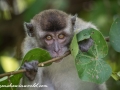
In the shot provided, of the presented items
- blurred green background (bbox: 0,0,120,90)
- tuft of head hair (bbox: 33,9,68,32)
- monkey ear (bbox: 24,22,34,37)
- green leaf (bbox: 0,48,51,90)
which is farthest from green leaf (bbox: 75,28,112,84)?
blurred green background (bbox: 0,0,120,90)

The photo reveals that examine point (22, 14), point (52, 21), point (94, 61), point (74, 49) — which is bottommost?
point (94, 61)

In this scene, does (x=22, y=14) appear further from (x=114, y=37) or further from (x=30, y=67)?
(x=114, y=37)

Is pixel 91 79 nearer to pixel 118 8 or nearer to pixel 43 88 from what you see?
pixel 43 88

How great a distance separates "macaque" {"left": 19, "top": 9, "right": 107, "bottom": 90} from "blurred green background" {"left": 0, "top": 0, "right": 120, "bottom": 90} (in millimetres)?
2142

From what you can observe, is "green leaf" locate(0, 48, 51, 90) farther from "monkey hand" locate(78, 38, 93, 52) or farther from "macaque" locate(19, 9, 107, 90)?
"macaque" locate(19, 9, 107, 90)

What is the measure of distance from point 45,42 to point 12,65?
3089mm

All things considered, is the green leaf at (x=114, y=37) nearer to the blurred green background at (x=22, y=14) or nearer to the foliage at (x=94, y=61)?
the foliage at (x=94, y=61)

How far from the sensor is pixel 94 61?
15.6 feet

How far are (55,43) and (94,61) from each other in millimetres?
1315

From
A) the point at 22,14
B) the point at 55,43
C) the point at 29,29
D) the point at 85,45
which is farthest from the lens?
the point at 22,14

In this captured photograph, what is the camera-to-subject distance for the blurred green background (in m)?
8.87

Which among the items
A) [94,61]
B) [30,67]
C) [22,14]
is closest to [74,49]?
[94,61]

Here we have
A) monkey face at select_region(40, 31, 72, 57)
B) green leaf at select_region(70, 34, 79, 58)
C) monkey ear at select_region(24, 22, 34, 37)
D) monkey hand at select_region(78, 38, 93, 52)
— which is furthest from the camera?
monkey ear at select_region(24, 22, 34, 37)

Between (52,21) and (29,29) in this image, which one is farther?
(29,29)
